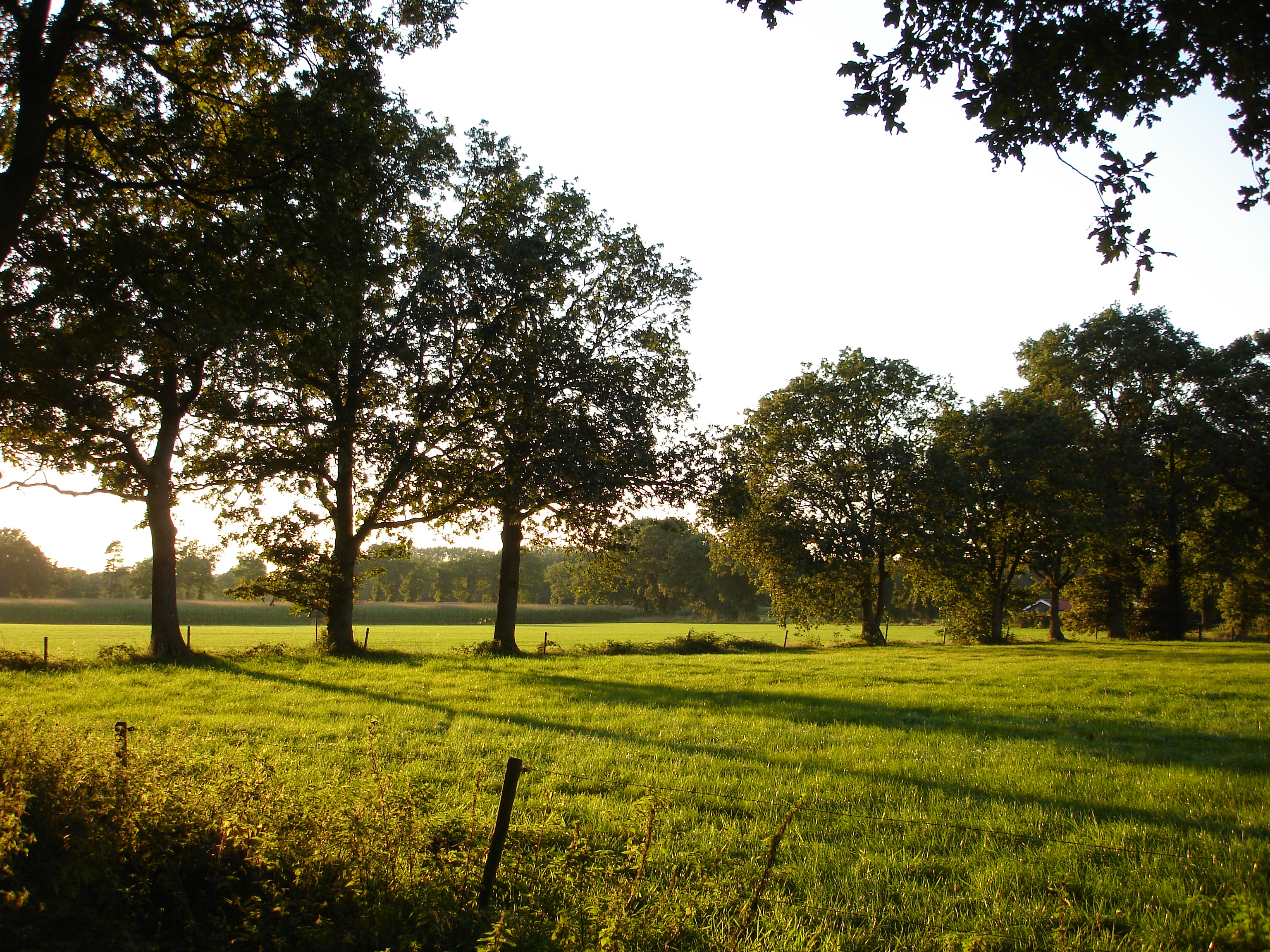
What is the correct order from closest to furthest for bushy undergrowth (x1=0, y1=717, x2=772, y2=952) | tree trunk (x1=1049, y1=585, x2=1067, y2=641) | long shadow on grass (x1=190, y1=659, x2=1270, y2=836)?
bushy undergrowth (x1=0, y1=717, x2=772, y2=952), long shadow on grass (x1=190, y1=659, x2=1270, y2=836), tree trunk (x1=1049, y1=585, x2=1067, y2=641)

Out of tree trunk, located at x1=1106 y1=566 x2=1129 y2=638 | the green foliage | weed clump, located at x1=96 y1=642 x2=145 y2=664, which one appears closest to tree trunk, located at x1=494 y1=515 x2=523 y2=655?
weed clump, located at x1=96 y1=642 x2=145 y2=664

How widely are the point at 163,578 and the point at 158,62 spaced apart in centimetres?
1663

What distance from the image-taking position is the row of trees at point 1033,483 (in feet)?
123

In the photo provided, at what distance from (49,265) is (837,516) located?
122ft

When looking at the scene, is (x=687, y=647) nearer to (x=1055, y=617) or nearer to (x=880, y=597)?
(x=880, y=597)

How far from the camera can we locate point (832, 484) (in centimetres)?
4109

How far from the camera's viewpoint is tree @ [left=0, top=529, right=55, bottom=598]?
99.2 m

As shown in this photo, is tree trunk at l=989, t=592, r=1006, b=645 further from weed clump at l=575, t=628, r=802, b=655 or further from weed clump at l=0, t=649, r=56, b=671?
weed clump at l=0, t=649, r=56, b=671

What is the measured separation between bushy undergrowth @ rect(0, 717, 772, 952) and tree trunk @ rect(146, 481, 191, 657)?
61.7 feet

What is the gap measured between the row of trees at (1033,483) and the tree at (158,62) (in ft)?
91.1

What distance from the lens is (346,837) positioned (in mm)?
5309

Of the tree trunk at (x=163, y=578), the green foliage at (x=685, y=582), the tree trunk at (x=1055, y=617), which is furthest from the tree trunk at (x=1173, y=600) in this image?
the tree trunk at (x=163, y=578)

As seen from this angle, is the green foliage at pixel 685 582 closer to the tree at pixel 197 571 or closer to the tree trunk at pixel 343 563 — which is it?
the tree trunk at pixel 343 563

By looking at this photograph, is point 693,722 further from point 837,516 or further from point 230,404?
point 837,516
